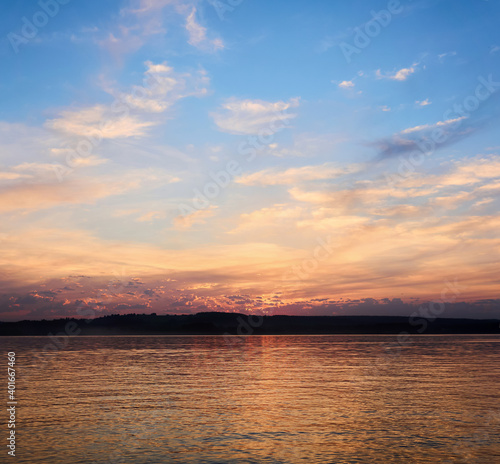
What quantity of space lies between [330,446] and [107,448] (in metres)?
10.8

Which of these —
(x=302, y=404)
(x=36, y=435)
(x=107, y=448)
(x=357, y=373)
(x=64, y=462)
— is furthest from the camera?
(x=357, y=373)

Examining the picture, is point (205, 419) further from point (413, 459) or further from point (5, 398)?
point (5, 398)

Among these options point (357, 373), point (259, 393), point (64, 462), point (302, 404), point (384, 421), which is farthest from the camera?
point (357, 373)

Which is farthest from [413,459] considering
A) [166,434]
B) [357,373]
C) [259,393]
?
[357,373]

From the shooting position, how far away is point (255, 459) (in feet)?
68.6

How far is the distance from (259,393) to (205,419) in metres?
12.4

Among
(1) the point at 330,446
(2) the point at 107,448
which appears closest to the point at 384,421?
(1) the point at 330,446

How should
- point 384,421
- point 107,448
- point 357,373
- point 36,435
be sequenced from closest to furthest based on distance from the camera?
point 107,448, point 36,435, point 384,421, point 357,373

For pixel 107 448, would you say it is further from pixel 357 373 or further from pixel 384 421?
pixel 357 373

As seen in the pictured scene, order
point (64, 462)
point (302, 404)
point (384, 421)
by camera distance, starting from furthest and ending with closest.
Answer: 1. point (302, 404)
2. point (384, 421)
3. point (64, 462)

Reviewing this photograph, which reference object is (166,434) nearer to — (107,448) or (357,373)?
(107,448)

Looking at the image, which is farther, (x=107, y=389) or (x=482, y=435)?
(x=107, y=389)

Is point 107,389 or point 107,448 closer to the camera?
point 107,448

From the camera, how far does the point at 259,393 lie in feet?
136
